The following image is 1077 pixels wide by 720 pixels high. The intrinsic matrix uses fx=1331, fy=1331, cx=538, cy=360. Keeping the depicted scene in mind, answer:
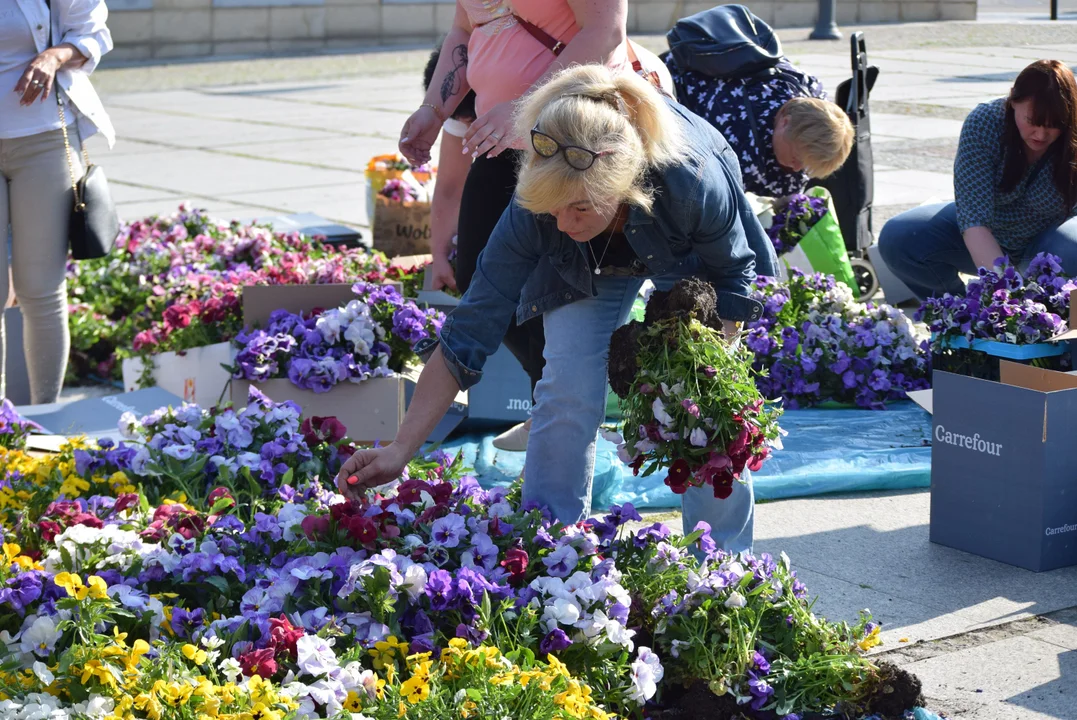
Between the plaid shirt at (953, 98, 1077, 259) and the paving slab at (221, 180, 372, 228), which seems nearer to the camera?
the plaid shirt at (953, 98, 1077, 259)

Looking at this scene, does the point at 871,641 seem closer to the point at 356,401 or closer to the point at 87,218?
the point at 356,401

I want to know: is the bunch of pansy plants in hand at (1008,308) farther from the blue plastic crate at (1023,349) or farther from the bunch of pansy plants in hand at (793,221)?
the bunch of pansy plants in hand at (793,221)

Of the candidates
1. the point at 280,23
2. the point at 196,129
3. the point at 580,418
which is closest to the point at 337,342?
the point at 580,418

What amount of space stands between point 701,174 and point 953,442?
1.24m

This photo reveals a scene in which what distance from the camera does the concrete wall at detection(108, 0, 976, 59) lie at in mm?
16984

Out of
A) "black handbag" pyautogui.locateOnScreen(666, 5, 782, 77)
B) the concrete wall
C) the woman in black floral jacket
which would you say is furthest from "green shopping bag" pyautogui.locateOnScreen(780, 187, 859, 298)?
the concrete wall

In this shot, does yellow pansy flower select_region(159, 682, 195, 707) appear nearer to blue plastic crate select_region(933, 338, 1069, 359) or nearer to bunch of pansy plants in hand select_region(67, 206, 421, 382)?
blue plastic crate select_region(933, 338, 1069, 359)

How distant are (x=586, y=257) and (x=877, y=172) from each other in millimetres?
6715

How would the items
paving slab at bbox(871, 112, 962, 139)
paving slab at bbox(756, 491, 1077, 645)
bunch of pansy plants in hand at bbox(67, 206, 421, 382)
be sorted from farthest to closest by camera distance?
1. paving slab at bbox(871, 112, 962, 139)
2. bunch of pansy plants in hand at bbox(67, 206, 421, 382)
3. paving slab at bbox(756, 491, 1077, 645)

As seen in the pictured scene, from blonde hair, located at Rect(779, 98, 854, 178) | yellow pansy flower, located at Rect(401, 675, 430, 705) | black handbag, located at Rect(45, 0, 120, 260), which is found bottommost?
yellow pansy flower, located at Rect(401, 675, 430, 705)

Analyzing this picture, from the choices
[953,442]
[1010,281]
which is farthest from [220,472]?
[1010,281]

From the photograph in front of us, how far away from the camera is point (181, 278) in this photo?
5309mm

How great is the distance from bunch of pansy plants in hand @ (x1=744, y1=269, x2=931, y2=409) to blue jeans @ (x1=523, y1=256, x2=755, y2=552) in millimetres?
1835

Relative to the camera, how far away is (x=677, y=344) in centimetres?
262
